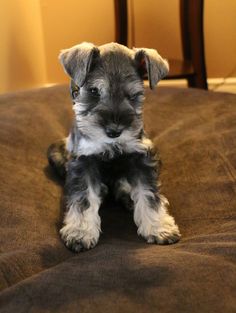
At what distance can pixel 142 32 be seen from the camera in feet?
14.0

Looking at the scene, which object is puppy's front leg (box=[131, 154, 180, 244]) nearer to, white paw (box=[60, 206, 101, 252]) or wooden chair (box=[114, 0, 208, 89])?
white paw (box=[60, 206, 101, 252])

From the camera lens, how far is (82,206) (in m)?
1.70

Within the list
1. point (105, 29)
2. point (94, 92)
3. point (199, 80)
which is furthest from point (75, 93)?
point (105, 29)

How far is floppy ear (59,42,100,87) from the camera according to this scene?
5.39ft

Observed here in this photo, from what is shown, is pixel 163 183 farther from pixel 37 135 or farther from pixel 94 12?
pixel 94 12

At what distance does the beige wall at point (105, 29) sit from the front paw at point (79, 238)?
251 cm

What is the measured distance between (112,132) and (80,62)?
10.7 inches

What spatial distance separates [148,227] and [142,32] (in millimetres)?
2912

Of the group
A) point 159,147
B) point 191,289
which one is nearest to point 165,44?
point 159,147

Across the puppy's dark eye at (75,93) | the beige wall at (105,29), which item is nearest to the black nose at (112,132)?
the puppy's dark eye at (75,93)

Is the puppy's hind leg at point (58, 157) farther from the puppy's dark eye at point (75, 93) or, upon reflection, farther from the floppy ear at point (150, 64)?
the floppy ear at point (150, 64)

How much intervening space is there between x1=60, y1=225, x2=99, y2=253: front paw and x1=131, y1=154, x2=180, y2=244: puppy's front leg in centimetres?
17

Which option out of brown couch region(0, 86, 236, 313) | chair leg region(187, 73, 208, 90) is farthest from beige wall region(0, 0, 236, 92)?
brown couch region(0, 86, 236, 313)

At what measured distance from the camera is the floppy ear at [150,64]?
173cm
